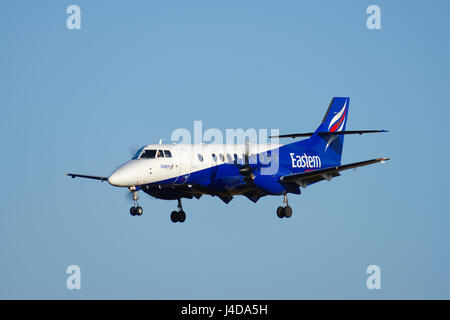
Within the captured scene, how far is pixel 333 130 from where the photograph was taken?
149ft

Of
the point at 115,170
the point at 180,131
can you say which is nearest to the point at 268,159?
the point at 180,131

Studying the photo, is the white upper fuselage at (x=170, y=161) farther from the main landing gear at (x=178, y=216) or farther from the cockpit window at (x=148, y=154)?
the main landing gear at (x=178, y=216)

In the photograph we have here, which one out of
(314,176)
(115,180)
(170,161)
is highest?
(170,161)

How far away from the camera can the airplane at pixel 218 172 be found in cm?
3675

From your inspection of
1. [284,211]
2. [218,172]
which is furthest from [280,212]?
[218,172]

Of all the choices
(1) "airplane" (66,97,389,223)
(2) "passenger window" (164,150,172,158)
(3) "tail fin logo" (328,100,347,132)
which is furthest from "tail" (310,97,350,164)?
(2) "passenger window" (164,150,172,158)

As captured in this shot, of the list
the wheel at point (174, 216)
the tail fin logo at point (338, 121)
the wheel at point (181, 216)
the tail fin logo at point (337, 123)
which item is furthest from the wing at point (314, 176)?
the tail fin logo at point (338, 121)

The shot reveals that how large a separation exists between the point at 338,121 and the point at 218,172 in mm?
9979

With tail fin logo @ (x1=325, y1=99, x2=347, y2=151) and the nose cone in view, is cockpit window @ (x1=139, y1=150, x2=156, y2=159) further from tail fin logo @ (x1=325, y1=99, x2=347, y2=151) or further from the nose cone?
tail fin logo @ (x1=325, y1=99, x2=347, y2=151)

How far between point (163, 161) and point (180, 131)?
2710 mm

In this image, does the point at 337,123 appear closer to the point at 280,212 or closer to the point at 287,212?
the point at 287,212

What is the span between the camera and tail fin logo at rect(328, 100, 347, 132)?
45.4m

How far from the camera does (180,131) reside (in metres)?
39.3

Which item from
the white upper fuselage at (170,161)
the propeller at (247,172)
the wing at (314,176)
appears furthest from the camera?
the propeller at (247,172)
